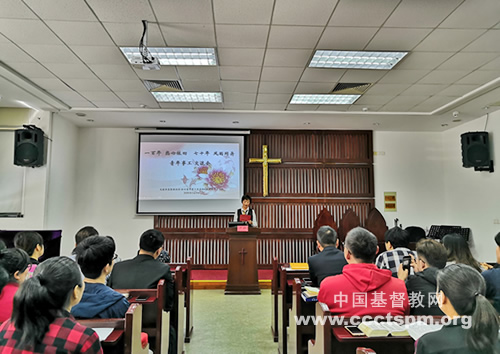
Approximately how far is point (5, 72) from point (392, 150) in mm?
6933

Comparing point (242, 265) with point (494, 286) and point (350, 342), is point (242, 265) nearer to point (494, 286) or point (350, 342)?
point (494, 286)

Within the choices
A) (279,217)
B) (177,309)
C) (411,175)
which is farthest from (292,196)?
(177,309)

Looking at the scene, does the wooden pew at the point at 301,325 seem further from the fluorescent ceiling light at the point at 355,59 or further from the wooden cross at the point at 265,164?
the wooden cross at the point at 265,164

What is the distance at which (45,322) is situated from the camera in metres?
1.13

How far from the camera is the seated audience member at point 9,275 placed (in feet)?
5.42

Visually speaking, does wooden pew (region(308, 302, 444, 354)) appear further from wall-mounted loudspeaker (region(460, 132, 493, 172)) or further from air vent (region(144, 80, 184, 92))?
wall-mounted loudspeaker (region(460, 132, 493, 172))

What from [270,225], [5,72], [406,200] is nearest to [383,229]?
[406,200]

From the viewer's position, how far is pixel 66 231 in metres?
6.19

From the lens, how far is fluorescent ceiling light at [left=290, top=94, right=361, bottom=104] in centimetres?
490

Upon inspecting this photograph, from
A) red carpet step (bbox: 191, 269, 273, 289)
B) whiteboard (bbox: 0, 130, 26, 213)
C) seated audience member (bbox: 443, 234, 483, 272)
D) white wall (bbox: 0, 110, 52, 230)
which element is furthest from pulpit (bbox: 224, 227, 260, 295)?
whiteboard (bbox: 0, 130, 26, 213)

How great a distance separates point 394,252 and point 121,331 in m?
2.20

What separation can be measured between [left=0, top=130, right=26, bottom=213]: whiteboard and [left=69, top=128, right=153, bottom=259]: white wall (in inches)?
49.4

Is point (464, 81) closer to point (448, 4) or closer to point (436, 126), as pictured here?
point (448, 4)

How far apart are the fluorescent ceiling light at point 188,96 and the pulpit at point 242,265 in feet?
7.16
